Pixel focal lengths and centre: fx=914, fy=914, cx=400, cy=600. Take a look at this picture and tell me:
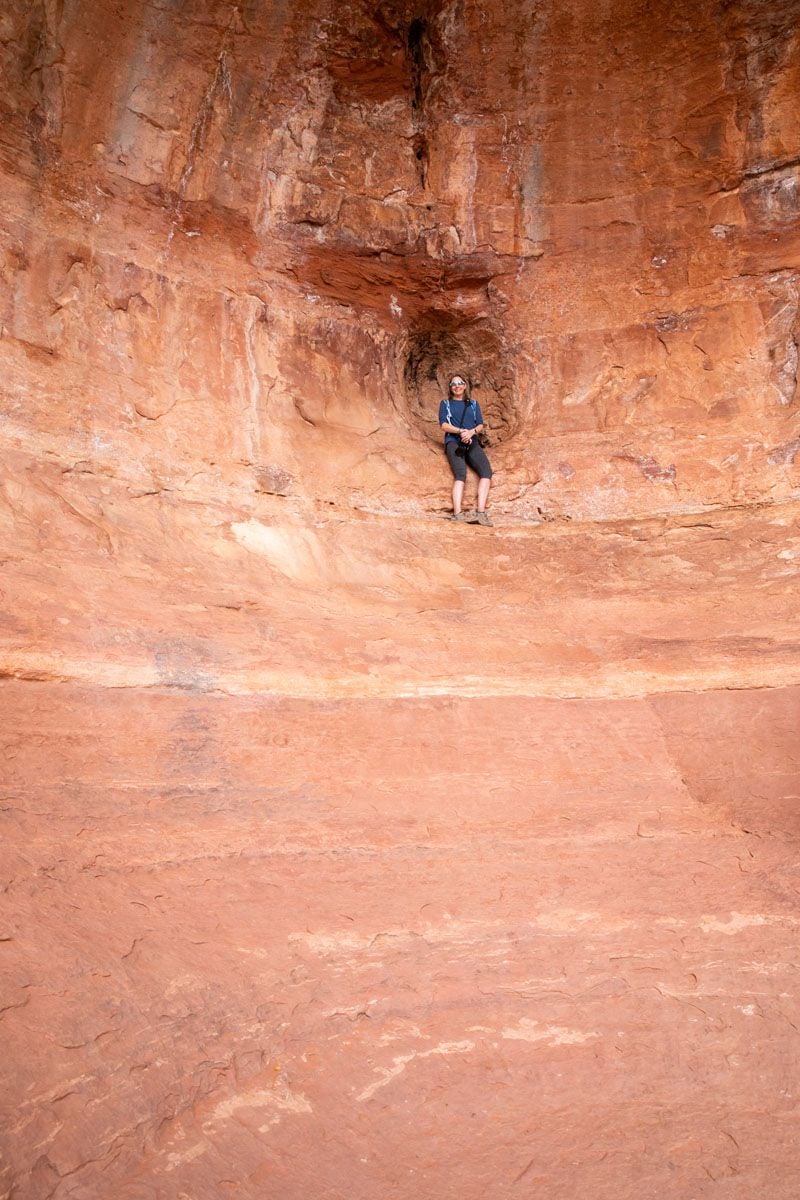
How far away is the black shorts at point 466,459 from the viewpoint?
824 cm

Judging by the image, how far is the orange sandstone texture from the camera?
10.3 feet

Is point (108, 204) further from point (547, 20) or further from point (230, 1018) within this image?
point (230, 1018)

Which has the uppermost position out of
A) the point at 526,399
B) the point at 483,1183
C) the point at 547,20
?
the point at 547,20

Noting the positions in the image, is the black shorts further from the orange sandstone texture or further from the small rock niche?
the small rock niche

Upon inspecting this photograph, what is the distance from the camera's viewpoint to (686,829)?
4742 mm

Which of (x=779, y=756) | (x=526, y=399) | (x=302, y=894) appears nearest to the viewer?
(x=302, y=894)

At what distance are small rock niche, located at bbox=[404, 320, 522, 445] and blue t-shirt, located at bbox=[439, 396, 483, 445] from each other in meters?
0.42

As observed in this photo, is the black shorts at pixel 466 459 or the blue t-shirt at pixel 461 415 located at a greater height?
the blue t-shirt at pixel 461 415

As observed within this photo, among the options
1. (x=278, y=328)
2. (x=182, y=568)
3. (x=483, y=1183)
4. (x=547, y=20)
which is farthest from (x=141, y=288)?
(x=483, y=1183)

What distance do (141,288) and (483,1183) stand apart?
6.63 metres

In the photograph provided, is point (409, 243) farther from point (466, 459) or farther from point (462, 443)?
point (466, 459)

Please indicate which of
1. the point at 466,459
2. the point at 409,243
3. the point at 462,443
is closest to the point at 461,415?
the point at 462,443

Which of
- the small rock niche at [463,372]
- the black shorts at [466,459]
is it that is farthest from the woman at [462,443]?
the small rock niche at [463,372]

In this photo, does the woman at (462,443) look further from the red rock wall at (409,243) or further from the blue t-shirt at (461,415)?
the red rock wall at (409,243)
